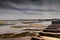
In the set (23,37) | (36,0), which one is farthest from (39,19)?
(23,37)

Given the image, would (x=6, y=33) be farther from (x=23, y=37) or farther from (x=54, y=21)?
(x=54, y=21)

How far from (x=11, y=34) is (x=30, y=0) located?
0.55 metres

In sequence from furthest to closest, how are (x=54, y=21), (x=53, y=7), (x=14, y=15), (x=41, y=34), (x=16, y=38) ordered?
(x=53, y=7) → (x=54, y=21) → (x=14, y=15) → (x=41, y=34) → (x=16, y=38)

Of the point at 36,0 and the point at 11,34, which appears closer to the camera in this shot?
the point at 11,34

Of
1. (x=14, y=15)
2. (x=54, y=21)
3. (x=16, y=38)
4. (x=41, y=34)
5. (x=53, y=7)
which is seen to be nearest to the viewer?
(x=16, y=38)

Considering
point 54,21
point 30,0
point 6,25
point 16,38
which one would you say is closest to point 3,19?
point 6,25

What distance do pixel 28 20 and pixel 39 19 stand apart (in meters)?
0.15

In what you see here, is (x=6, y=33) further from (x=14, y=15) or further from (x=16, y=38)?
(x=14, y=15)

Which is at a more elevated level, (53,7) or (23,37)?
(53,7)

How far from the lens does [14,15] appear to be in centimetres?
146

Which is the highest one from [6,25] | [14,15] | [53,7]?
[53,7]

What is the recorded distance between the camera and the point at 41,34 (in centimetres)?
133

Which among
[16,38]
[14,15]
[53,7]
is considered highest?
[53,7]

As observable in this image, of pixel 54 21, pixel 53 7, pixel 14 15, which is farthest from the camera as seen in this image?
pixel 53 7
